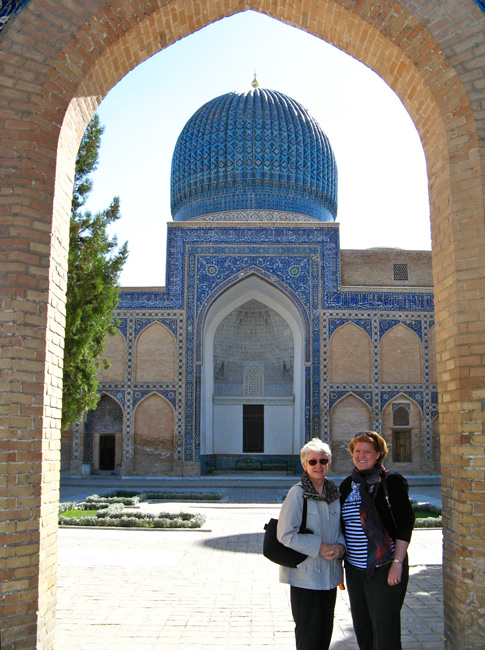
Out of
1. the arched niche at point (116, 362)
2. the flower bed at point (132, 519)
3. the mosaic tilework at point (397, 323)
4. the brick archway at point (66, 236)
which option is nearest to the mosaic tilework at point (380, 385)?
the mosaic tilework at point (397, 323)

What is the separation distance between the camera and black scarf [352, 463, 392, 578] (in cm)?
248

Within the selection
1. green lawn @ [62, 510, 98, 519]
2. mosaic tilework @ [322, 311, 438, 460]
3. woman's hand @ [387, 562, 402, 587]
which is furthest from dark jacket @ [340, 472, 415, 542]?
mosaic tilework @ [322, 311, 438, 460]

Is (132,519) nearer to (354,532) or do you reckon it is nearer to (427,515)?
(427,515)

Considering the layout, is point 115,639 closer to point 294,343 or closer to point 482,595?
point 482,595

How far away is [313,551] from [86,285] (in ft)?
19.3

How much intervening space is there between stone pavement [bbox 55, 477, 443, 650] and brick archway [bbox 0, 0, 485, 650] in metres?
0.51

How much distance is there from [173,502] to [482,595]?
802 cm

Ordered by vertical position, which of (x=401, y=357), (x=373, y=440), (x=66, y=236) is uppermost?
(x=401, y=357)

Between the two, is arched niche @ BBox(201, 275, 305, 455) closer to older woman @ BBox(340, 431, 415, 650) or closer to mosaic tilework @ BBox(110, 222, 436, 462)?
mosaic tilework @ BBox(110, 222, 436, 462)

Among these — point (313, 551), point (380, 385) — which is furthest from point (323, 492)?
point (380, 385)

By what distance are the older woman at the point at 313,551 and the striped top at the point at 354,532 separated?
0.05 meters

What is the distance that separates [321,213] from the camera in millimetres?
18391

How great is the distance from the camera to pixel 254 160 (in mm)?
17609

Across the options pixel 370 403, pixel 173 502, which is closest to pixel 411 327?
pixel 370 403
